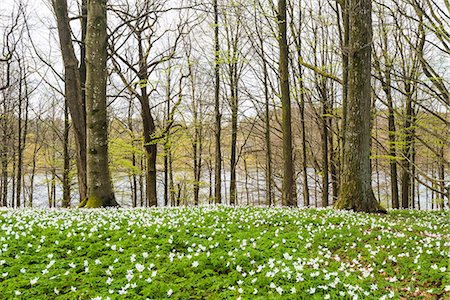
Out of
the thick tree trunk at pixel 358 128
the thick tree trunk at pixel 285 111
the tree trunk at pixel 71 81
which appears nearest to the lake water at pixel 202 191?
the thick tree trunk at pixel 285 111

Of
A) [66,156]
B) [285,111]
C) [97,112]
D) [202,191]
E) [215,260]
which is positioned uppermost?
[285,111]

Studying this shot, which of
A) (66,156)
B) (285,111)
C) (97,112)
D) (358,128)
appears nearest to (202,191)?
(66,156)

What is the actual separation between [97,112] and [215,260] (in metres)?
7.95

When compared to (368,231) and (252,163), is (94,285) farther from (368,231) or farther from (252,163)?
(252,163)

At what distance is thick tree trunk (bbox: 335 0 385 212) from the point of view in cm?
1062

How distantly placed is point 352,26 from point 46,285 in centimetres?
1069

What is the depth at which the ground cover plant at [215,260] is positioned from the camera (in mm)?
4211

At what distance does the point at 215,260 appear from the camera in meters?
5.13

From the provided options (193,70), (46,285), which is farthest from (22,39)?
(46,285)

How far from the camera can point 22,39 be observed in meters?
23.0

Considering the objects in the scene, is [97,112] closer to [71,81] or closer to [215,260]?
[71,81]

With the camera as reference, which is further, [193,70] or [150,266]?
[193,70]

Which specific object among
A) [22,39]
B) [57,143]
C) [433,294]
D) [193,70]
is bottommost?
[433,294]

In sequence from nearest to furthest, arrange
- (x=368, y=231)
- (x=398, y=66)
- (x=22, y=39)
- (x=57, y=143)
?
(x=368, y=231) < (x=398, y=66) < (x=22, y=39) < (x=57, y=143)
